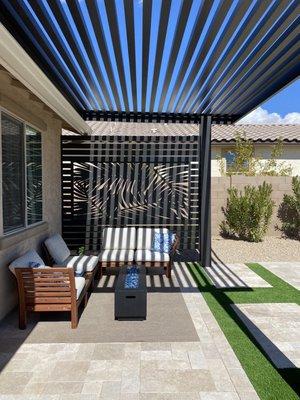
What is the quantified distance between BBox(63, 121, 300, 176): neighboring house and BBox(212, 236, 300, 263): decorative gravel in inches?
199

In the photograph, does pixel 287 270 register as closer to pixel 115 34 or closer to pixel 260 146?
pixel 115 34

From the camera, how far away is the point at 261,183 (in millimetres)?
11969

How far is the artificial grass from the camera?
3.57m

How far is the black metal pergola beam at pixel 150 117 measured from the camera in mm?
8953

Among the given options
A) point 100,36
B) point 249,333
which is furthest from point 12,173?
point 249,333

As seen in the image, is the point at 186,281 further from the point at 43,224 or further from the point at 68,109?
the point at 68,109

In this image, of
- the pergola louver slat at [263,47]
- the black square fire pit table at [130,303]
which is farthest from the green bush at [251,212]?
the black square fire pit table at [130,303]

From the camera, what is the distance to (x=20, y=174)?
6.14 m

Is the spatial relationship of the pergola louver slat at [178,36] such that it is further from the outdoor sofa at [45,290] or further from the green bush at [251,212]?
the green bush at [251,212]

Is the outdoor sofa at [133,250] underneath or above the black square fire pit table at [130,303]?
above

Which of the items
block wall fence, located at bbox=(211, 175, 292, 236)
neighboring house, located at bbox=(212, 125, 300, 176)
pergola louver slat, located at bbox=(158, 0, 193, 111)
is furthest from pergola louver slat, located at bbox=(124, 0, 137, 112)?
neighboring house, located at bbox=(212, 125, 300, 176)

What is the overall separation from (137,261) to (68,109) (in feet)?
10.4

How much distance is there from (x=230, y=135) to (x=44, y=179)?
479 inches

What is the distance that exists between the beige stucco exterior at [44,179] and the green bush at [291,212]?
23.2ft
